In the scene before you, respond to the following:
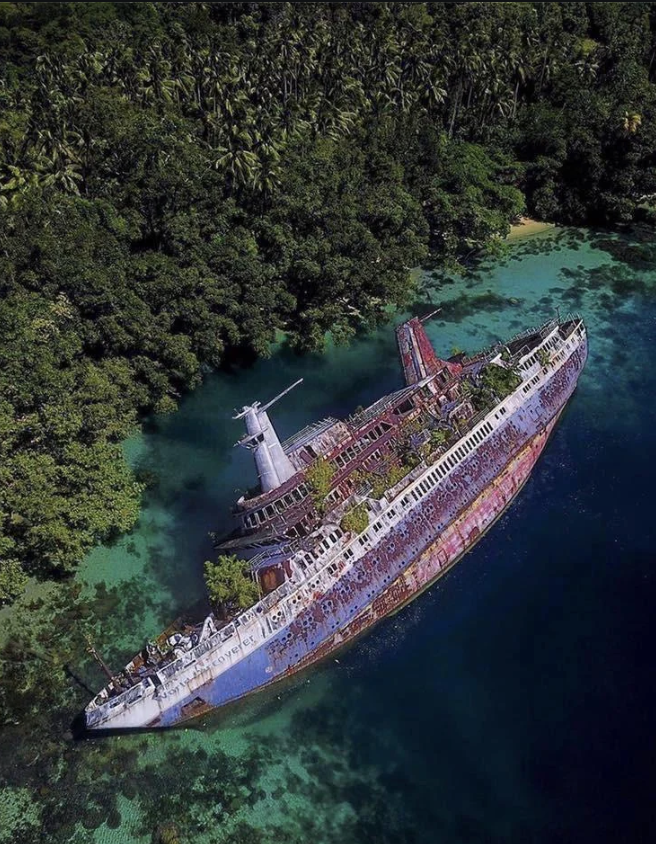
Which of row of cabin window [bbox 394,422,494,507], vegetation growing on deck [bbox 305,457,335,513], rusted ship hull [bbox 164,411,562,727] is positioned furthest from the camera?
row of cabin window [bbox 394,422,494,507]

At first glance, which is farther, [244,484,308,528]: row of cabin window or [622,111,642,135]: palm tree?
[622,111,642,135]: palm tree

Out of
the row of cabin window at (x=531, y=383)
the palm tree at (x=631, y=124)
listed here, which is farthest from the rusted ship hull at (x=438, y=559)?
the palm tree at (x=631, y=124)

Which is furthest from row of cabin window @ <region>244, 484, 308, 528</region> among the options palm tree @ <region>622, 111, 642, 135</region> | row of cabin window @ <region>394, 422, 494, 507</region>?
palm tree @ <region>622, 111, 642, 135</region>

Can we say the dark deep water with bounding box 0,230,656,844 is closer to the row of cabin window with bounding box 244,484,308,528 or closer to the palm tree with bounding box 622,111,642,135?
the row of cabin window with bounding box 244,484,308,528

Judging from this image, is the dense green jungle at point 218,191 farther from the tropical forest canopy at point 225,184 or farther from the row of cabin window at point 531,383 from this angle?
the row of cabin window at point 531,383

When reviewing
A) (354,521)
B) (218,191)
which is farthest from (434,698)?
(218,191)
